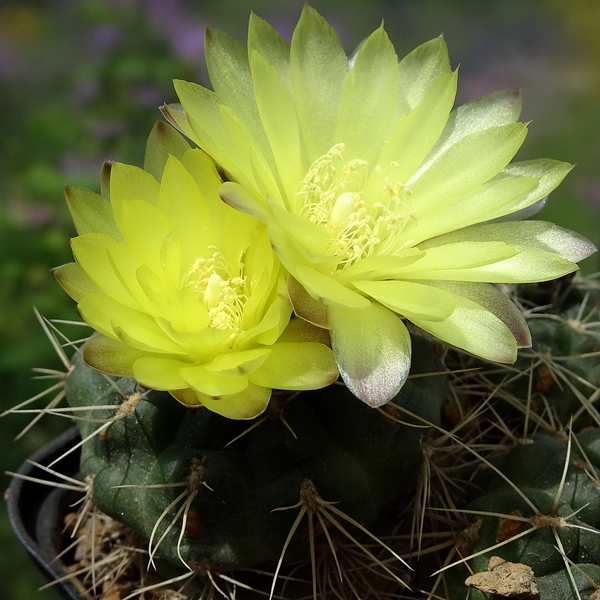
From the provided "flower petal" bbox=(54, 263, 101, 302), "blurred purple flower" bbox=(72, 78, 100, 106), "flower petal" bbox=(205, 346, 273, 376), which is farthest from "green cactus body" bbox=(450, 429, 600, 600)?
"blurred purple flower" bbox=(72, 78, 100, 106)

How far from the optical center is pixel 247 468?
0.53m

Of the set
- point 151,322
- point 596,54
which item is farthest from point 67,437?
point 596,54

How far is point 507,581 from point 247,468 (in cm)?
21

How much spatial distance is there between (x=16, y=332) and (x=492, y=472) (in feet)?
A: 3.22

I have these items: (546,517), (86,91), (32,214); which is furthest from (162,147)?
(86,91)

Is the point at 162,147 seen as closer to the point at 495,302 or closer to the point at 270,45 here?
the point at 270,45

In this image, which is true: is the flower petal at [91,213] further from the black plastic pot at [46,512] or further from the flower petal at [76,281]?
the black plastic pot at [46,512]

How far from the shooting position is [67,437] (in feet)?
2.68

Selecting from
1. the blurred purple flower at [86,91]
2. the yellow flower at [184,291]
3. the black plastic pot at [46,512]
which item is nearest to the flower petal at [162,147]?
the yellow flower at [184,291]

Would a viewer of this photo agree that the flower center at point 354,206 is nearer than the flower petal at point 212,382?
No

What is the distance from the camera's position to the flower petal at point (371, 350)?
431 mm

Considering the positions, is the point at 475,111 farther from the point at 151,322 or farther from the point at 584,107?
the point at 584,107

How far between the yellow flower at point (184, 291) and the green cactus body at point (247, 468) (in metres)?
0.08

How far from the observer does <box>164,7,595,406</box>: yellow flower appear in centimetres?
45
